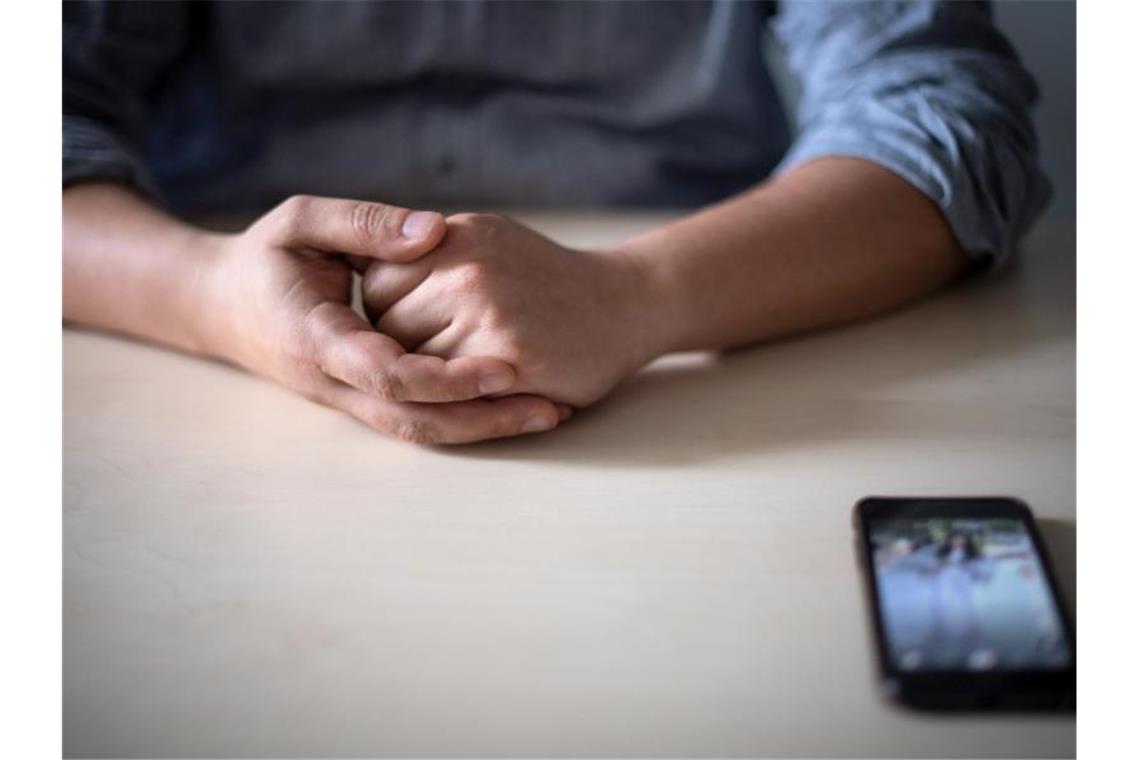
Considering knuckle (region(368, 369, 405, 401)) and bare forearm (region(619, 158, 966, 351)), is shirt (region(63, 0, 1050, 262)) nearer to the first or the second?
bare forearm (region(619, 158, 966, 351))

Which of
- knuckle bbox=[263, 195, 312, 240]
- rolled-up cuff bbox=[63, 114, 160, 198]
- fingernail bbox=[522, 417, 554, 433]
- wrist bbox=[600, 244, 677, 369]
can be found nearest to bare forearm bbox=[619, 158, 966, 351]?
wrist bbox=[600, 244, 677, 369]

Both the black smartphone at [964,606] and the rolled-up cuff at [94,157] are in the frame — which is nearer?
the black smartphone at [964,606]

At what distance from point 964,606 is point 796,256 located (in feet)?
1.03

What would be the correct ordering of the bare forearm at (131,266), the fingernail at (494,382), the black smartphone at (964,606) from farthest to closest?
the bare forearm at (131,266)
the fingernail at (494,382)
the black smartphone at (964,606)

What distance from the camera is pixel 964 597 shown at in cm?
48

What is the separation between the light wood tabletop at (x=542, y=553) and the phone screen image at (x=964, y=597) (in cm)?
2

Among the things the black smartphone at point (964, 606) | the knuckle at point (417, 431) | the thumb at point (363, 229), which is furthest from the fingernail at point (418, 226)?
the black smartphone at point (964, 606)

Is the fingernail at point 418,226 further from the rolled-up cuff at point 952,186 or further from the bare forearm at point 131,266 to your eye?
the rolled-up cuff at point 952,186

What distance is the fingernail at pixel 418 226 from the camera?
0.64 metres

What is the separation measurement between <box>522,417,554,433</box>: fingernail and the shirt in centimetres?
33

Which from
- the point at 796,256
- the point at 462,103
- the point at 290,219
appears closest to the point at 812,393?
the point at 796,256

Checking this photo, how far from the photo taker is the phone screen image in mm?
446

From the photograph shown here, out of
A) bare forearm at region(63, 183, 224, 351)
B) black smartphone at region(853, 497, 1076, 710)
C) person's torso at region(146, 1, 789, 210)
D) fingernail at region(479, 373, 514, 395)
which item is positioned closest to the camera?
black smartphone at region(853, 497, 1076, 710)

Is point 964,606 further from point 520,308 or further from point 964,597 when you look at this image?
point 520,308
